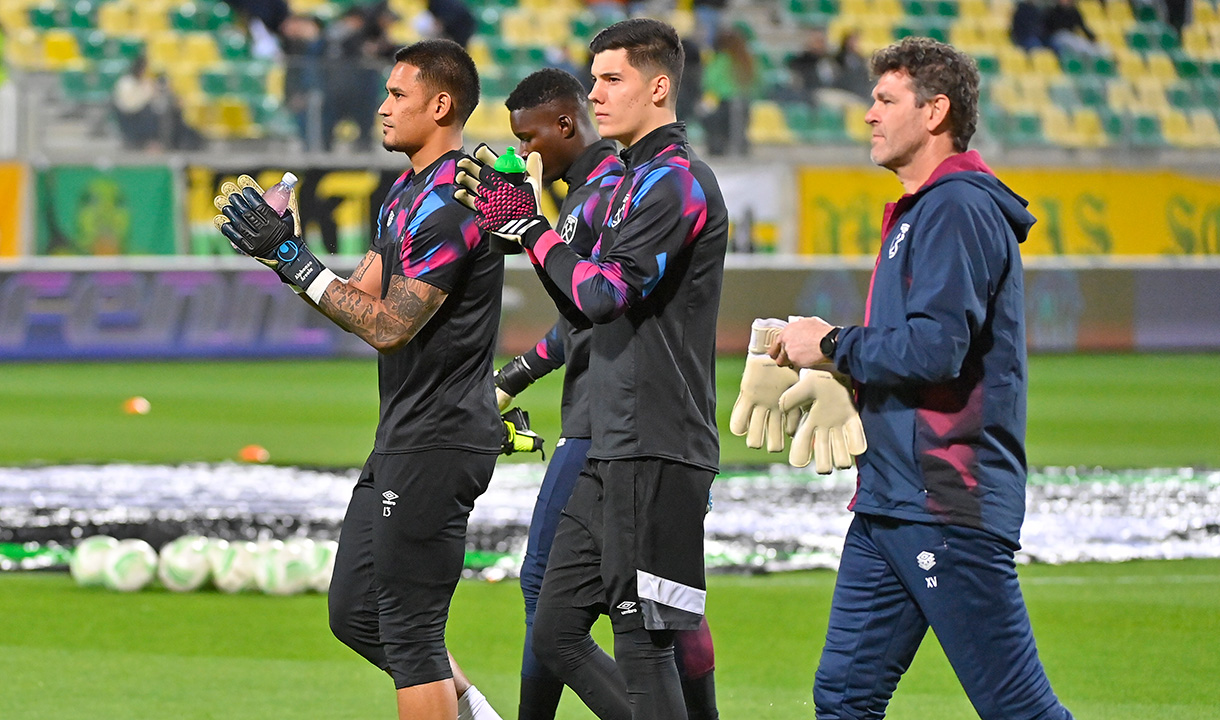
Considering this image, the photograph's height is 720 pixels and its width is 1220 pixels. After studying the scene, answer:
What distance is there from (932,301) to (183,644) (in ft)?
14.6

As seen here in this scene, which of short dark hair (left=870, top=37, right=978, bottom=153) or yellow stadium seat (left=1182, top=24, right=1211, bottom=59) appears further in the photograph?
yellow stadium seat (left=1182, top=24, right=1211, bottom=59)

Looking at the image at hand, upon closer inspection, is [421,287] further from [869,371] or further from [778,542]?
[778,542]

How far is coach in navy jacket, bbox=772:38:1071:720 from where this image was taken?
405cm

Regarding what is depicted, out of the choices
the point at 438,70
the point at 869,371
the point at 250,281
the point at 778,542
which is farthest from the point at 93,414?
the point at 869,371

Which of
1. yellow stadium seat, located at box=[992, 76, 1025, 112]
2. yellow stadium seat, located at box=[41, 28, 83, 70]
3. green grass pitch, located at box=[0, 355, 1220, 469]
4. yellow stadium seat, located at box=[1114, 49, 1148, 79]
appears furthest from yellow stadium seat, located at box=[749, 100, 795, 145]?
yellow stadium seat, located at box=[41, 28, 83, 70]

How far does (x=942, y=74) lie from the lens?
418cm

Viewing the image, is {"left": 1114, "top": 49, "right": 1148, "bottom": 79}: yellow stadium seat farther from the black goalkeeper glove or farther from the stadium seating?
the black goalkeeper glove

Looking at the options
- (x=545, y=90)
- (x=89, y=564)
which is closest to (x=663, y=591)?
(x=545, y=90)

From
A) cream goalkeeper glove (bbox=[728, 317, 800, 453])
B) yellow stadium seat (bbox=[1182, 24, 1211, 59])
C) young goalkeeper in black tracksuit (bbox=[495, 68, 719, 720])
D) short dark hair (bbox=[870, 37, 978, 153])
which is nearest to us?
short dark hair (bbox=[870, 37, 978, 153])

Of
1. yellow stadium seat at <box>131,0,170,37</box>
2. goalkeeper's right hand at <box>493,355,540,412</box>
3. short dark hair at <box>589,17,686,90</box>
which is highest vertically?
yellow stadium seat at <box>131,0,170,37</box>

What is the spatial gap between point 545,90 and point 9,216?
1626 cm

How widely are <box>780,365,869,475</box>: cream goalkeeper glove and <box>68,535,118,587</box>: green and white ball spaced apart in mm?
5127

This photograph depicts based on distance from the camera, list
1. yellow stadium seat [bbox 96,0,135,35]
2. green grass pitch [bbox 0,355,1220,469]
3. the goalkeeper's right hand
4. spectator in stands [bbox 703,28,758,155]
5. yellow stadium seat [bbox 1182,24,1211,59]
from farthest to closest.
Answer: yellow stadium seat [bbox 1182,24,1211,59], yellow stadium seat [bbox 96,0,135,35], spectator in stands [bbox 703,28,758,155], green grass pitch [bbox 0,355,1220,469], the goalkeeper's right hand

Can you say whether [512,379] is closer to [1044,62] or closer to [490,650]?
[490,650]
